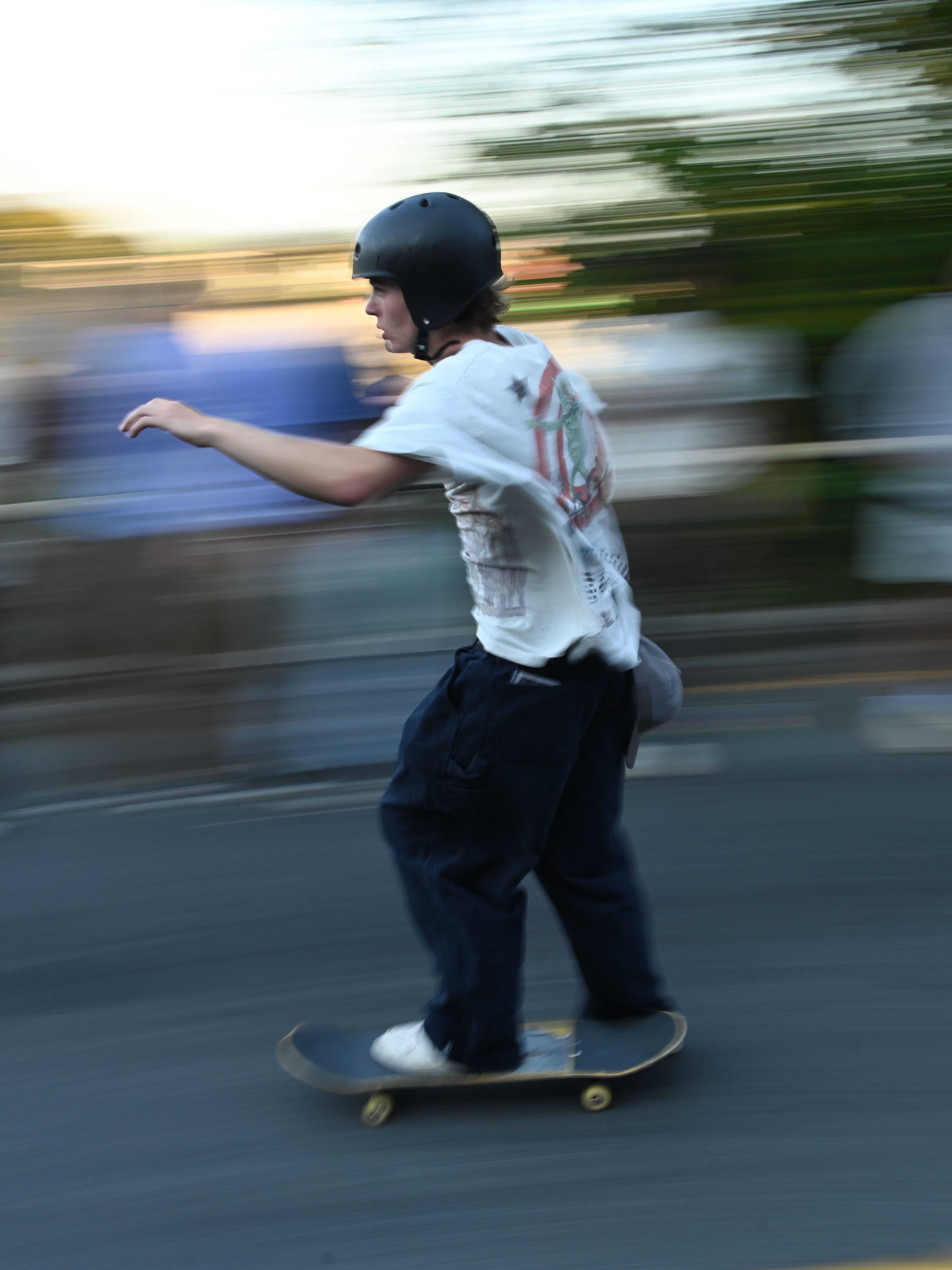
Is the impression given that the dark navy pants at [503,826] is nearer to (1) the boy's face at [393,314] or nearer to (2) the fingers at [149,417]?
(1) the boy's face at [393,314]

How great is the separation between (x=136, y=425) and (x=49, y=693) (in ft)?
11.3

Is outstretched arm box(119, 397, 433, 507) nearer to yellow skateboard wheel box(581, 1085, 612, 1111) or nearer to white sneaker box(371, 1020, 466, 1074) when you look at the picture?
white sneaker box(371, 1020, 466, 1074)

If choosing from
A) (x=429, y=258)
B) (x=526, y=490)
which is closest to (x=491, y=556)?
(x=526, y=490)

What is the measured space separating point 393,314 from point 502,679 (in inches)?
27.7

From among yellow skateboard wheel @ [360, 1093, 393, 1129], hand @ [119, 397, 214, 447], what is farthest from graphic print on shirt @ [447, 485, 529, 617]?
yellow skateboard wheel @ [360, 1093, 393, 1129]

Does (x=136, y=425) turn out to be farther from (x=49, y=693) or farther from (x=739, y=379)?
(x=739, y=379)

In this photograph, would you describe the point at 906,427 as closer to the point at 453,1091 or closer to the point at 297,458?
the point at 453,1091

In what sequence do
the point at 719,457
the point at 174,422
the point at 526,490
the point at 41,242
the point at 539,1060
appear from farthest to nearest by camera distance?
the point at 719,457 → the point at 41,242 → the point at 539,1060 → the point at 526,490 → the point at 174,422

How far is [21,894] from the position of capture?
387 centimetres

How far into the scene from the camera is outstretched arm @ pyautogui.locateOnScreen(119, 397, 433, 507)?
2090 mm

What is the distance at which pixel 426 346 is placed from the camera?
7.95ft

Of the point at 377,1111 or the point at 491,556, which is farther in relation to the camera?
the point at 377,1111

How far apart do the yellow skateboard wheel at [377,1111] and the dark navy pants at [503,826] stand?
159 millimetres

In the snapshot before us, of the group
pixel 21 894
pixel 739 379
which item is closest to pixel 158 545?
pixel 21 894
